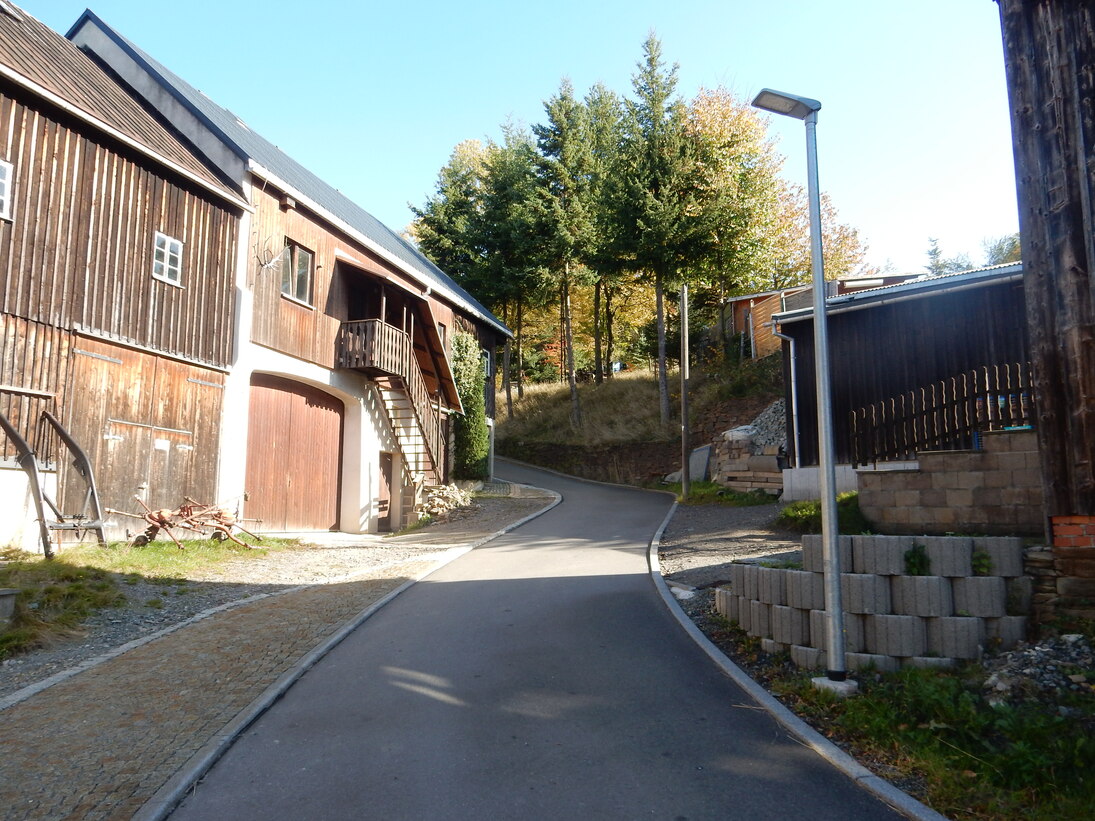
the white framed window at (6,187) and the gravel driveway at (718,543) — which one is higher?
the white framed window at (6,187)

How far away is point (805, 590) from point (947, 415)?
4.66 metres

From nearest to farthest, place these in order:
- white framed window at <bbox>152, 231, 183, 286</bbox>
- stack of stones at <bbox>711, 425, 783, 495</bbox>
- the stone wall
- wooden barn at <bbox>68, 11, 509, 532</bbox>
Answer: the stone wall → white framed window at <bbox>152, 231, 183, 286</bbox> → wooden barn at <bbox>68, 11, 509, 532</bbox> → stack of stones at <bbox>711, 425, 783, 495</bbox>

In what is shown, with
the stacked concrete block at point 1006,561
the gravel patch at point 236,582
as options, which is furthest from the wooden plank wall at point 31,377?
the stacked concrete block at point 1006,561

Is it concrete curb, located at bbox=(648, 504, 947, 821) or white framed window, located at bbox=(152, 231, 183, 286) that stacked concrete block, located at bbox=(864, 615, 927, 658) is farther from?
white framed window, located at bbox=(152, 231, 183, 286)

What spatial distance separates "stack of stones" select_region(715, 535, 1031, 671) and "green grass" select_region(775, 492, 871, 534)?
4831 mm

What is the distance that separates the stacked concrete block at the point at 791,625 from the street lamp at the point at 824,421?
57 centimetres

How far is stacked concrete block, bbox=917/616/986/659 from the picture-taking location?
20.1 feet

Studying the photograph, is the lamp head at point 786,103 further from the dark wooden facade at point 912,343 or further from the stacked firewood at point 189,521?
the stacked firewood at point 189,521

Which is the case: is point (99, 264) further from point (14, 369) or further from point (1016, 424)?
point (1016, 424)

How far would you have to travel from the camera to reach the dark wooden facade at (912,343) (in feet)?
46.8

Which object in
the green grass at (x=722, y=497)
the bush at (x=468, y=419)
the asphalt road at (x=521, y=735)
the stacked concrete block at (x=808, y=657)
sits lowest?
the asphalt road at (x=521, y=735)

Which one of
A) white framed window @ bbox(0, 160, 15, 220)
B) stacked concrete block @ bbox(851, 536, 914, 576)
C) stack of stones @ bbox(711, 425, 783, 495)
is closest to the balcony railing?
stack of stones @ bbox(711, 425, 783, 495)

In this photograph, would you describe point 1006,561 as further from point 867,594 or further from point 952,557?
point 867,594

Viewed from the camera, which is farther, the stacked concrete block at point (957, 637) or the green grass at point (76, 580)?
the green grass at point (76, 580)
